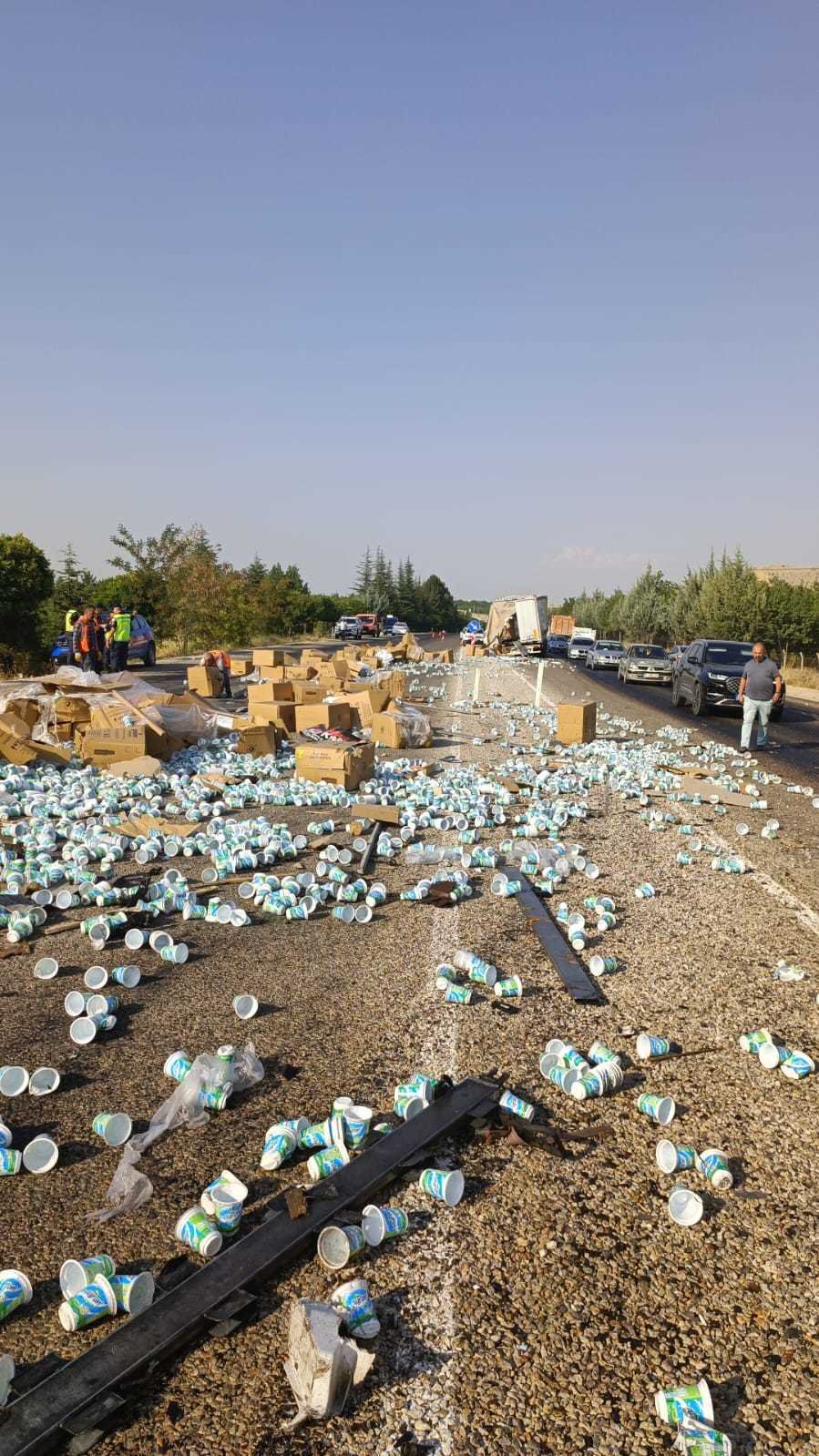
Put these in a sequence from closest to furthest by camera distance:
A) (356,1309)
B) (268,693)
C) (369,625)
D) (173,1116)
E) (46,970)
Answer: (356,1309)
(173,1116)
(46,970)
(268,693)
(369,625)

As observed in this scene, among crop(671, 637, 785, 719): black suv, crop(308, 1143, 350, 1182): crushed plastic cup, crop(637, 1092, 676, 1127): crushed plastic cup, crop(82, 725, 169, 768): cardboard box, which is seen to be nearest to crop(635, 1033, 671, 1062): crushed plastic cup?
crop(637, 1092, 676, 1127): crushed plastic cup

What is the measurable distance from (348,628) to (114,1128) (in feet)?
184

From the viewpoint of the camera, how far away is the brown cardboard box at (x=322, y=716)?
12672 mm

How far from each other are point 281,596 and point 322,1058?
5170 cm

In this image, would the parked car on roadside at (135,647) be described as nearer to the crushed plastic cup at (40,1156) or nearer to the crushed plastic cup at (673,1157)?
the crushed plastic cup at (40,1156)

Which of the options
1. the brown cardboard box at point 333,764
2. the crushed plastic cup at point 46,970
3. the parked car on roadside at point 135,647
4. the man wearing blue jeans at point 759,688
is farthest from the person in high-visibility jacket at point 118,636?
the crushed plastic cup at point 46,970

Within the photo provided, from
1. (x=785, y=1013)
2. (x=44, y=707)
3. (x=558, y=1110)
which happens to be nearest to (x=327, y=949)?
(x=558, y=1110)

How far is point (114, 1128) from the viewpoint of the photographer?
311 centimetres

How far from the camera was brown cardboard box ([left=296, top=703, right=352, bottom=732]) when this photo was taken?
1267cm

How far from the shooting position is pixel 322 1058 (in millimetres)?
3719

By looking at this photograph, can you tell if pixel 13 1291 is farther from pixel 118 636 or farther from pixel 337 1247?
pixel 118 636

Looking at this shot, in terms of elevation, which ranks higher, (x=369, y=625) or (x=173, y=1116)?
(x=369, y=625)

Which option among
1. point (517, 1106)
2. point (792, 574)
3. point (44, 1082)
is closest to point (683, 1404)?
point (517, 1106)

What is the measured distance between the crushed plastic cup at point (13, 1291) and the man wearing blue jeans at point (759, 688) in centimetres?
1188
